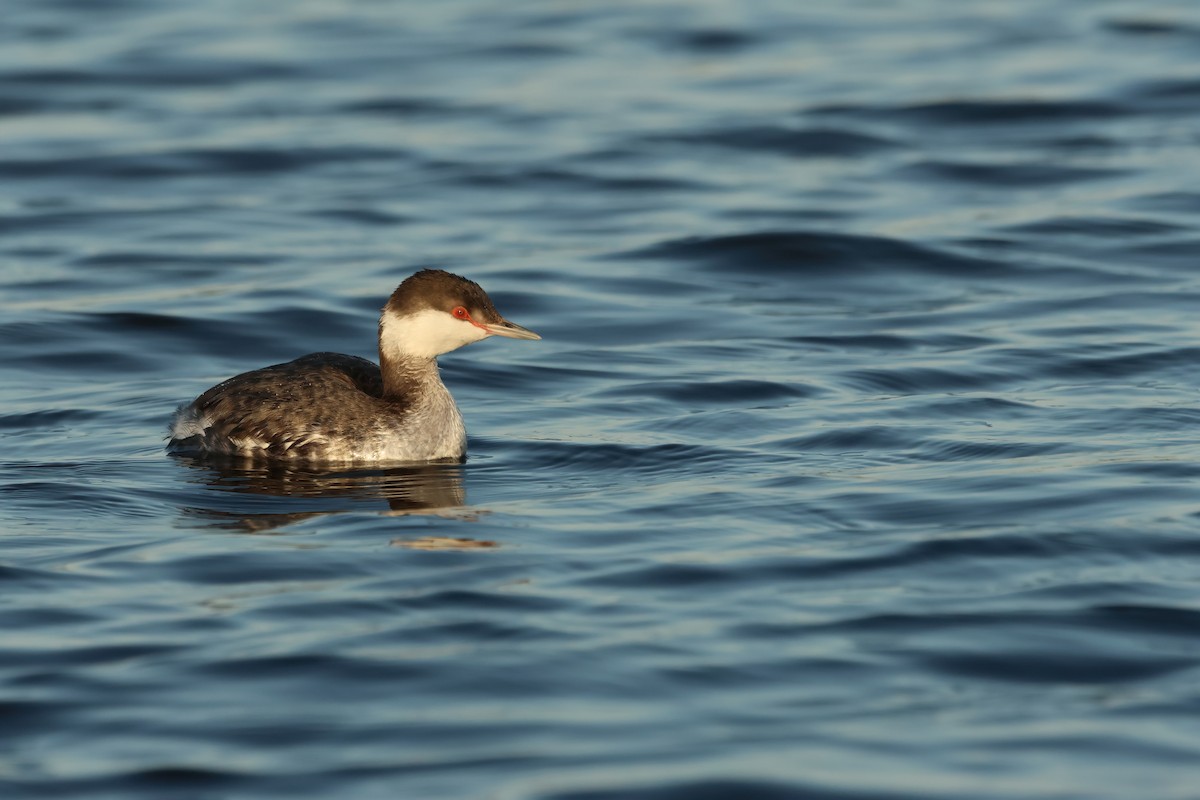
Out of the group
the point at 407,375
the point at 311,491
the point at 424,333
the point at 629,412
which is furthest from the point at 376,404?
the point at 629,412

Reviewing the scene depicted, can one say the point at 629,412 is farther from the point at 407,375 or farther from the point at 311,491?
the point at 311,491

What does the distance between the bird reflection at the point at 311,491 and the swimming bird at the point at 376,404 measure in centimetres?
11

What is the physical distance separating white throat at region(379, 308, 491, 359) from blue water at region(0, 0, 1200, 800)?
2.12 ft

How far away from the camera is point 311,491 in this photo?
10.9m

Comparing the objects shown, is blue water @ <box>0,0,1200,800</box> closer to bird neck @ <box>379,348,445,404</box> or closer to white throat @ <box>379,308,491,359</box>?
bird neck @ <box>379,348,445,404</box>

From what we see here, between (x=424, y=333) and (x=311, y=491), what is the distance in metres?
1.27

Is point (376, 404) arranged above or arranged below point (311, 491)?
above

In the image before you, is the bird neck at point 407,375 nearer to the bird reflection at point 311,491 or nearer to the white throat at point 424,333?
the white throat at point 424,333

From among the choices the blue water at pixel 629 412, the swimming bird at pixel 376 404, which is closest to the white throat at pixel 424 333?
the swimming bird at pixel 376 404

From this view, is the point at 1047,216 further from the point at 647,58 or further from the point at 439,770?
the point at 439,770

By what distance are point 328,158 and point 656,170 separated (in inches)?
128

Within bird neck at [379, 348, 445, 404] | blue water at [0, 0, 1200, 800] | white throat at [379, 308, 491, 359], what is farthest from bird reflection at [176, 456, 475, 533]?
white throat at [379, 308, 491, 359]

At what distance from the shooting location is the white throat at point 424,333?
1166cm

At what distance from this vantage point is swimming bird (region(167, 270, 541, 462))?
11492 millimetres
